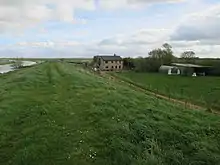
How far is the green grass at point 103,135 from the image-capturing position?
1340 centimetres

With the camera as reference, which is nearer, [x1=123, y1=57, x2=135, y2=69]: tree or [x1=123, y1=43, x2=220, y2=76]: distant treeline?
[x1=123, y1=43, x2=220, y2=76]: distant treeline

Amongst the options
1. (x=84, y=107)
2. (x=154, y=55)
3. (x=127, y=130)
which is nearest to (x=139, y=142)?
(x=127, y=130)

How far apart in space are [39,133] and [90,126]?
2.66 metres

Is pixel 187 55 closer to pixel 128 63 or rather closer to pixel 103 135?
pixel 128 63

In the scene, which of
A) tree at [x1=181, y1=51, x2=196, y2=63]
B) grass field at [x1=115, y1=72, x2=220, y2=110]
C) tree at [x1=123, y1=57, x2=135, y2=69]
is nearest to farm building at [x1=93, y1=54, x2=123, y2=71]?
tree at [x1=123, y1=57, x2=135, y2=69]

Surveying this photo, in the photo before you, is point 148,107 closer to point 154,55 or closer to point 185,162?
point 185,162

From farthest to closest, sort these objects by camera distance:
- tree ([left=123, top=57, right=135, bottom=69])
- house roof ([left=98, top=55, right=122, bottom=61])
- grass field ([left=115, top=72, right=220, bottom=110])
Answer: house roof ([left=98, top=55, right=122, bottom=61])
tree ([left=123, top=57, right=135, bottom=69])
grass field ([left=115, top=72, right=220, bottom=110])

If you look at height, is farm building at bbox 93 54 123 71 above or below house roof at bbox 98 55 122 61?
below

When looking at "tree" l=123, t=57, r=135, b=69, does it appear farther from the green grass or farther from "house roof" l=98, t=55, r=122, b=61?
the green grass

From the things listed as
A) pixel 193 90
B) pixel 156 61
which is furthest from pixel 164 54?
pixel 193 90

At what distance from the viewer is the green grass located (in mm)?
13398

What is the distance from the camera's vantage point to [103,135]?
15875 millimetres

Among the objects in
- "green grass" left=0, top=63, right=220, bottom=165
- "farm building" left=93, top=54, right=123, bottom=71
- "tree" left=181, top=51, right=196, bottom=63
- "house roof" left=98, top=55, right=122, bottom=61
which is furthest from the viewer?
"tree" left=181, top=51, right=196, bottom=63

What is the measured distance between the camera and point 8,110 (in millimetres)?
21109
